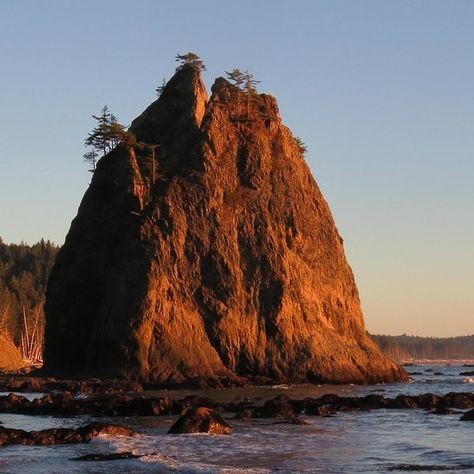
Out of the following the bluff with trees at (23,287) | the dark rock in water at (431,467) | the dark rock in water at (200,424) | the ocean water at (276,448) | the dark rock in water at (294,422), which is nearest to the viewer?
the dark rock in water at (431,467)

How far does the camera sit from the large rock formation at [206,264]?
70.8 meters

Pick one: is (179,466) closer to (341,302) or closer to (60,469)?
(60,469)

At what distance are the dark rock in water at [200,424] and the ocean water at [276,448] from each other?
0.57 meters

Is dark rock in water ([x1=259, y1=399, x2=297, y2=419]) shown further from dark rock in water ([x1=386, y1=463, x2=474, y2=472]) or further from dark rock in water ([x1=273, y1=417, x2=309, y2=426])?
dark rock in water ([x1=386, y1=463, x2=474, y2=472])

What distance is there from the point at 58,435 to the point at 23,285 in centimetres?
12883

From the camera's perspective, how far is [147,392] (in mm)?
62125

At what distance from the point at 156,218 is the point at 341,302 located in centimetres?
2174

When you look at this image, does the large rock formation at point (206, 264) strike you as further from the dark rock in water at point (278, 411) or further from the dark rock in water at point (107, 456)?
the dark rock in water at point (107, 456)

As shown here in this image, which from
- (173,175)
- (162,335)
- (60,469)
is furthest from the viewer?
(173,175)

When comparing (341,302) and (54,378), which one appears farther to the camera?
(341,302)

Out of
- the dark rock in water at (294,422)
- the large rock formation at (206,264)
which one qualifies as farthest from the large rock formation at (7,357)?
the dark rock in water at (294,422)

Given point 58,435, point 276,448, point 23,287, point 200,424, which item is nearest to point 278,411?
point 200,424

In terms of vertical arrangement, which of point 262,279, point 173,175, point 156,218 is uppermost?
point 173,175

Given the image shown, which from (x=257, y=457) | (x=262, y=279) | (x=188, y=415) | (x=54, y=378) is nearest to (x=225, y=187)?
(x=262, y=279)
